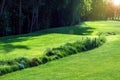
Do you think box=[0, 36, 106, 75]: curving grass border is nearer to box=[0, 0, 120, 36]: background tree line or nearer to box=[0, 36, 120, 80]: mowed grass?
box=[0, 36, 120, 80]: mowed grass

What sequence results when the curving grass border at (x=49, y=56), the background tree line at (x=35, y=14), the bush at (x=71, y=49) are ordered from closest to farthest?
the curving grass border at (x=49, y=56), the bush at (x=71, y=49), the background tree line at (x=35, y=14)

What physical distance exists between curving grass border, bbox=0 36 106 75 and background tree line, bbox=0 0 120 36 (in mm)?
23553

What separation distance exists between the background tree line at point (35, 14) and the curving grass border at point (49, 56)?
23.6 meters

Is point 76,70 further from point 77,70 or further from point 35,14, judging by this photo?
point 35,14

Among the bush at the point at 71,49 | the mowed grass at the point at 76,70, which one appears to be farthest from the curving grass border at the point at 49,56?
the mowed grass at the point at 76,70

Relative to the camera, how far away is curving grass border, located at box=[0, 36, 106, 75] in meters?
15.8

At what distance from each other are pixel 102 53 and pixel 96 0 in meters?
84.3

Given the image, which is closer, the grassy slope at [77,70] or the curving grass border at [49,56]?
the grassy slope at [77,70]

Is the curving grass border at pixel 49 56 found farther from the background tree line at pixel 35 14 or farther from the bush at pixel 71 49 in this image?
the background tree line at pixel 35 14

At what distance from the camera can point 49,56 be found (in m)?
19.3

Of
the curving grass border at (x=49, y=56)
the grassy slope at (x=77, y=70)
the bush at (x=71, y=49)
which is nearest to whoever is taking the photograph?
the grassy slope at (x=77, y=70)

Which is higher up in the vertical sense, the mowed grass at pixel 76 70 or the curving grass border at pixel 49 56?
the curving grass border at pixel 49 56

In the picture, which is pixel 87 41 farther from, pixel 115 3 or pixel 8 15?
pixel 115 3

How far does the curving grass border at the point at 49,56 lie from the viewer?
51.8ft
